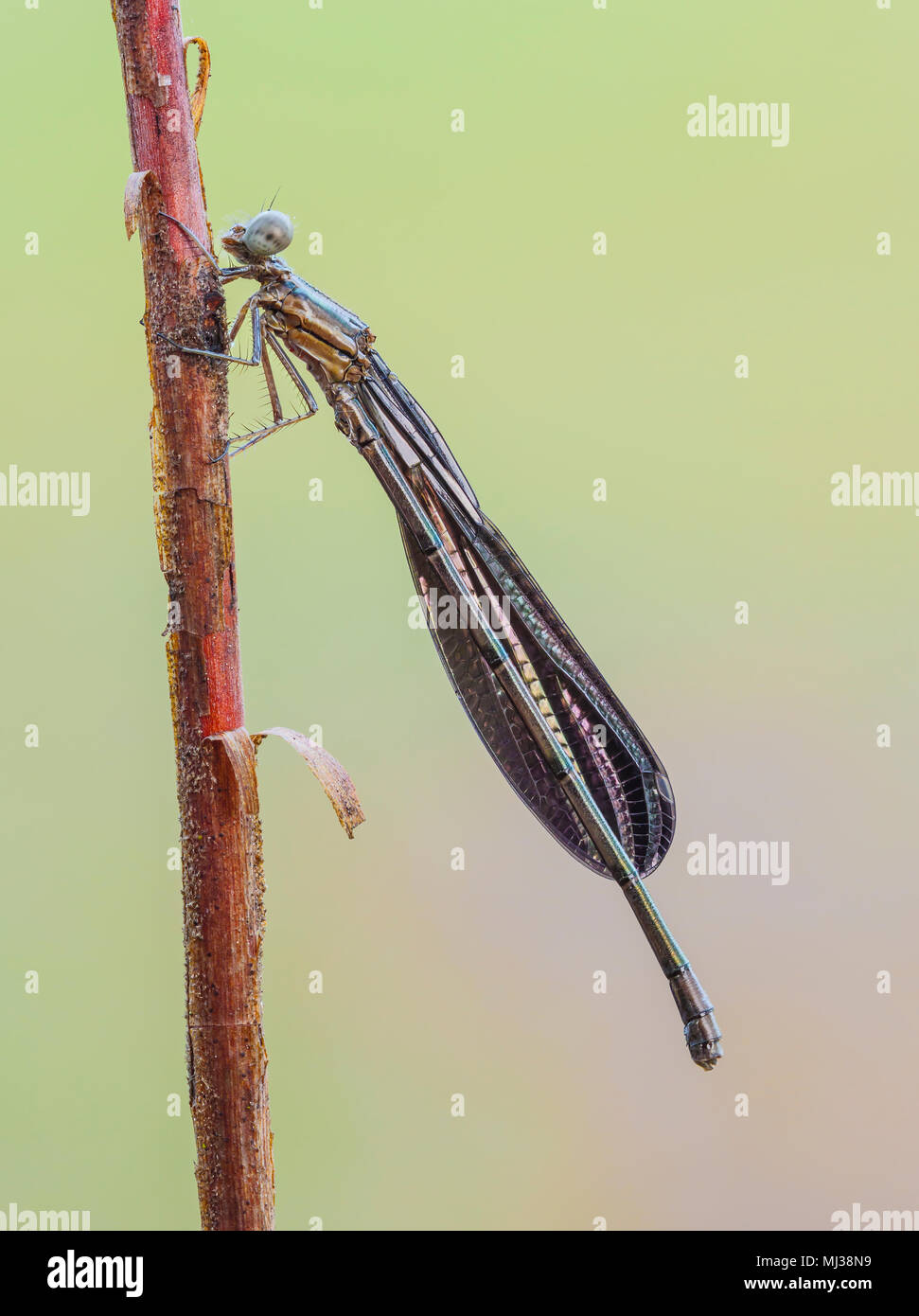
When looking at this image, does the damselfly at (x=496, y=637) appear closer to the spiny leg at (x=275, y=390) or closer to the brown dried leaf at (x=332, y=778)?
the spiny leg at (x=275, y=390)

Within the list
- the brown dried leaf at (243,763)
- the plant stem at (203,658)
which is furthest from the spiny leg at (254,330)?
the brown dried leaf at (243,763)

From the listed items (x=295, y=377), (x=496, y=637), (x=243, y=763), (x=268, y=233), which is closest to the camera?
(x=243, y=763)

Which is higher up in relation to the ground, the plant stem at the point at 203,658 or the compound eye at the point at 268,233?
the compound eye at the point at 268,233

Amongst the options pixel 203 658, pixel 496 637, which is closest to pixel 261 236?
pixel 203 658

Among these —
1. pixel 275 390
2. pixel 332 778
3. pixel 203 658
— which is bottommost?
pixel 332 778

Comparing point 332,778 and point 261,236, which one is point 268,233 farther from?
point 332,778

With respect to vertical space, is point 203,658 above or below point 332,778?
above
